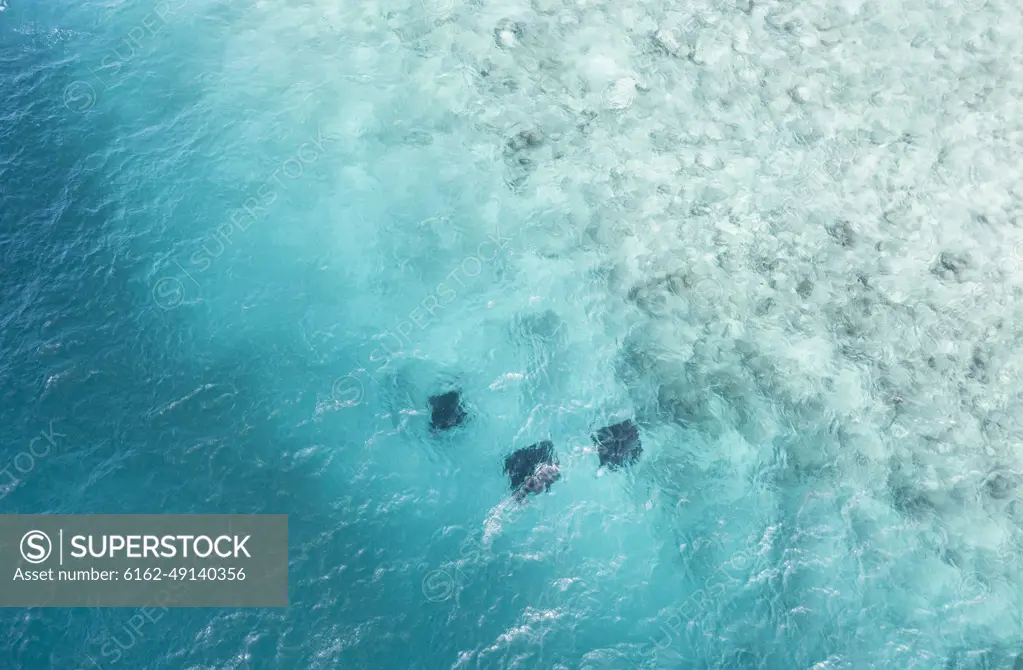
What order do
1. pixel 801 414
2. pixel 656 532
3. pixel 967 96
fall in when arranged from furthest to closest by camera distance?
pixel 967 96
pixel 801 414
pixel 656 532

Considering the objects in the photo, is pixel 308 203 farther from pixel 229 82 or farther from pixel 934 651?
pixel 934 651

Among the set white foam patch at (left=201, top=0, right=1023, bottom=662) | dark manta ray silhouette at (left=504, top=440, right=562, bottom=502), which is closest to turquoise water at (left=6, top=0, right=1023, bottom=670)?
white foam patch at (left=201, top=0, right=1023, bottom=662)

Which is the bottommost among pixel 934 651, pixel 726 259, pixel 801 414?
pixel 934 651

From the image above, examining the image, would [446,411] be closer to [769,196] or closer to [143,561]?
[143,561]

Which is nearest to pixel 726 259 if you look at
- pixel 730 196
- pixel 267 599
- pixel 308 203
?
pixel 730 196

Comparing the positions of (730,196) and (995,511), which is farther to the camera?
(730,196)

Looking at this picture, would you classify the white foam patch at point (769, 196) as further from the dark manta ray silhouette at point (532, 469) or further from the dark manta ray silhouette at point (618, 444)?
the dark manta ray silhouette at point (532, 469)
